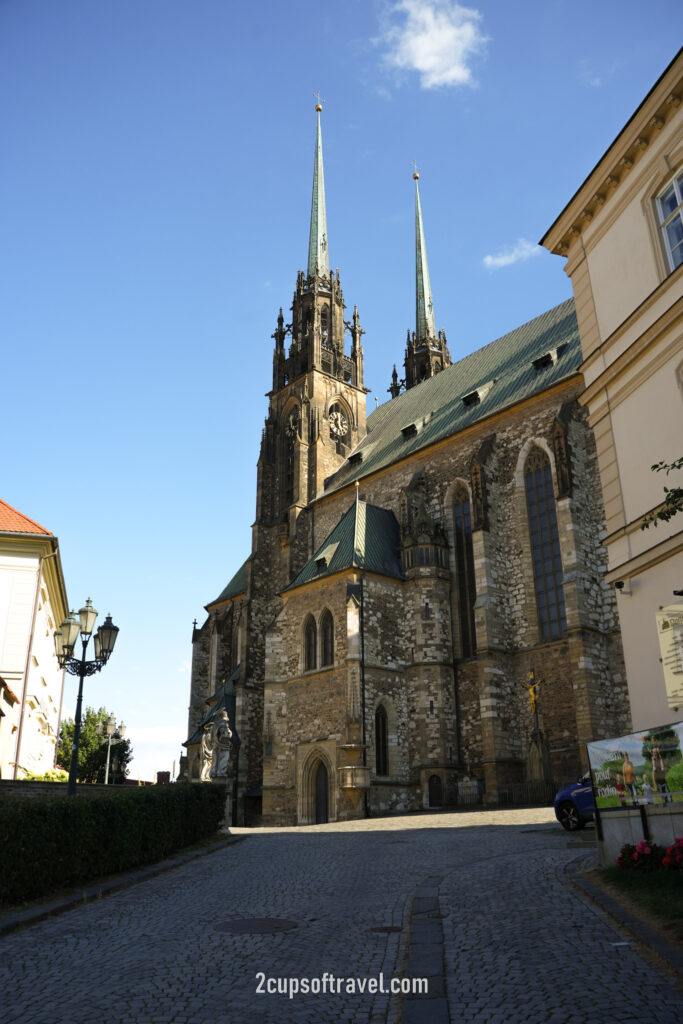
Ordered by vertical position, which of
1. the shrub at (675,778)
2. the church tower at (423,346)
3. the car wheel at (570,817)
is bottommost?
the car wheel at (570,817)

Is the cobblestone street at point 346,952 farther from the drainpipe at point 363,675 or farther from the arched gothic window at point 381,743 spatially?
the arched gothic window at point 381,743

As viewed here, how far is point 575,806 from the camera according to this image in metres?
15.6

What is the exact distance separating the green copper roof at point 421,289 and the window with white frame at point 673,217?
1647 inches

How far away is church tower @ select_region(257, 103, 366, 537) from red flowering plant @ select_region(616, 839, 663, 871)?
103ft

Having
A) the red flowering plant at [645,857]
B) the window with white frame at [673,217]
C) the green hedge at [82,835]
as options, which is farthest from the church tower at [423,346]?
the red flowering plant at [645,857]

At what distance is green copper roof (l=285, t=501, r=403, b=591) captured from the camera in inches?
1220

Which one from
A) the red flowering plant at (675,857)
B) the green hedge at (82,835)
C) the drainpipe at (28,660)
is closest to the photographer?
the red flowering plant at (675,857)

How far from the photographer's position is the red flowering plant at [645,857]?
8.89 m

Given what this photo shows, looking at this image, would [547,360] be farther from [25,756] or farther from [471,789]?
[25,756]

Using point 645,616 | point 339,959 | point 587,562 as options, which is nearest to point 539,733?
point 587,562

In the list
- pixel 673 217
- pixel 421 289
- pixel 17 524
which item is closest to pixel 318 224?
pixel 421 289

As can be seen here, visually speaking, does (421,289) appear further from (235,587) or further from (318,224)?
(235,587)

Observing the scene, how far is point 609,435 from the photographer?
14758 millimetres

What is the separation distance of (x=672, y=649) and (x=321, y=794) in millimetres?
19931
